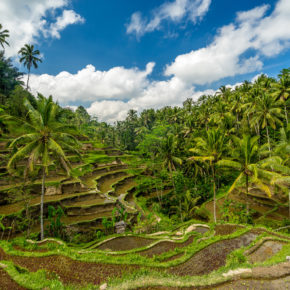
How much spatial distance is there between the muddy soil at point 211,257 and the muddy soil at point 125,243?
13.4 feet

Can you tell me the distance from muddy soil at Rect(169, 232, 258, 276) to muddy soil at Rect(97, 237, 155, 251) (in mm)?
4093

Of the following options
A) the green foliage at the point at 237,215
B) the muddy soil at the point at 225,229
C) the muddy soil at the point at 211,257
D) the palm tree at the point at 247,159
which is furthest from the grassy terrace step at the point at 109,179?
the muddy soil at the point at 211,257

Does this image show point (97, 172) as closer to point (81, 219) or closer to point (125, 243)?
point (81, 219)

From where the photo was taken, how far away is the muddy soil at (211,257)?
7914 mm

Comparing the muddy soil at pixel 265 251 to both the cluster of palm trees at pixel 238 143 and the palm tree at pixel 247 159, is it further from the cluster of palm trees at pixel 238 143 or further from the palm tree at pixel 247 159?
the palm tree at pixel 247 159

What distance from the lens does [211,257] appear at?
8875 mm

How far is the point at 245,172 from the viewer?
47.5 feet

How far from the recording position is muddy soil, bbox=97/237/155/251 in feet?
38.0

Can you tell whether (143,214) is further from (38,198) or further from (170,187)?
(170,187)

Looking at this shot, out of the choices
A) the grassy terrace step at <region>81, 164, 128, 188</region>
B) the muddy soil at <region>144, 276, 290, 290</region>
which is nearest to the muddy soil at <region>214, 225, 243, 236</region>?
the muddy soil at <region>144, 276, 290, 290</region>

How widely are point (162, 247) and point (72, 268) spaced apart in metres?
5.53

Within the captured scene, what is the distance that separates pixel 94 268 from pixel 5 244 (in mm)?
5902

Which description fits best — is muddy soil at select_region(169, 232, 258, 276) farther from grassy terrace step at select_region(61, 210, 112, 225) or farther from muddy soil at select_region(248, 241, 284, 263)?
grassy terrace step at select_region(61, 210, 112, 225)

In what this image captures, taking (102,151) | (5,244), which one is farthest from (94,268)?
(102,151)
